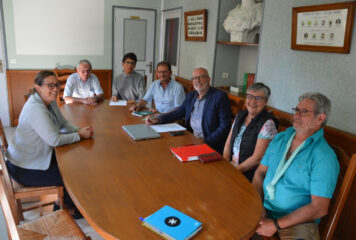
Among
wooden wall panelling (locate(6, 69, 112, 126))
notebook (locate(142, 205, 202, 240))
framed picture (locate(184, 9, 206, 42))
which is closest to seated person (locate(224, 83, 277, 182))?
notebook (locate(142, 205, 202, 240))

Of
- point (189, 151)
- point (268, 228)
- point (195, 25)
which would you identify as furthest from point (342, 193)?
point (195, 25)

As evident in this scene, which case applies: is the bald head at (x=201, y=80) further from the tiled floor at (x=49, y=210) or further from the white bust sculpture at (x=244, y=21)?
the tiled floor at (x=49, y=210)

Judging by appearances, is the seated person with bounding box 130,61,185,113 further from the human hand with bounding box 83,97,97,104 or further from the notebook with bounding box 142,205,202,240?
the notebook with bounding box 142,205,202,240

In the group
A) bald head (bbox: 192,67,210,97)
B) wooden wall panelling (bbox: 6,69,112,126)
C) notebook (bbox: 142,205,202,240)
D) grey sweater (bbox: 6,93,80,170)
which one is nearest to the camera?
notebook (bbox: 142,205,202,240)

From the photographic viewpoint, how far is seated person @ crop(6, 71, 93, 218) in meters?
1.86

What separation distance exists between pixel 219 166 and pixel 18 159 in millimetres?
1312

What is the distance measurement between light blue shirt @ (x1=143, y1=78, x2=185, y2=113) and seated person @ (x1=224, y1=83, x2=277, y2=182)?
1215 mm

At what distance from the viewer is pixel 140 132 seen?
7.04 ft

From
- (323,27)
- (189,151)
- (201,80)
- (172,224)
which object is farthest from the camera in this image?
(201,80)

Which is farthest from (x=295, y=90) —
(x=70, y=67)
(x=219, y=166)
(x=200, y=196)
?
(x=70, y=67)

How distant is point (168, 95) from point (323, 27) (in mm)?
1639

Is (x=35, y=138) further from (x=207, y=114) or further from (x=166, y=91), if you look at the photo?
(x=166, y=91)

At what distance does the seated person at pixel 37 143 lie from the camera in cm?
186

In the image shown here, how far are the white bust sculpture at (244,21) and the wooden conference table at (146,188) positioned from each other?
6.44ft
